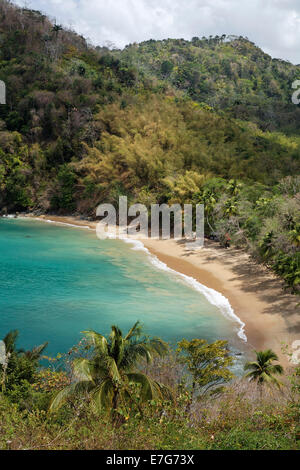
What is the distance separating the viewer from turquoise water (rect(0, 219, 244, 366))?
1773 cm

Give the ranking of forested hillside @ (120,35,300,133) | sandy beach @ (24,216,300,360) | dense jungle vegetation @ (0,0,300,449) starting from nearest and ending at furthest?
dense jungle vegetation @ (0,0,300,449)
sandy beach @ (24,216,300,360)
forested hillside @ (120,35,300,133)

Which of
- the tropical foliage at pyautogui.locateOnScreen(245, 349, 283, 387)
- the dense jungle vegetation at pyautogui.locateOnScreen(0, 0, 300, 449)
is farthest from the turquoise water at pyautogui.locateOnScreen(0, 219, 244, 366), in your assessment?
the tropical foliage at pyautogui.locateOnScreen(245, 349, 283, 387)

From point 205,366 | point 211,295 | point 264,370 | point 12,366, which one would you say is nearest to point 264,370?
point 264,370

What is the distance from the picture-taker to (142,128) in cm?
5038

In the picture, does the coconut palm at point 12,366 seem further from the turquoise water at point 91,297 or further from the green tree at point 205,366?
the green tree at point 205,366

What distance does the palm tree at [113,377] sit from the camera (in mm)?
8875

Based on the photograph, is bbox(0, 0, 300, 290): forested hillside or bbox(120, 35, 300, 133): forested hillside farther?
bbox(120, 35, 300, 133): forested hillside

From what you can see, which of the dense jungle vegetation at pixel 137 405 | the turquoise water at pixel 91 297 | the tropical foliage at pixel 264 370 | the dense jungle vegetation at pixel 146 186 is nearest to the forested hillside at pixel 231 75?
the dense jungle vegetation at pixel 146 186

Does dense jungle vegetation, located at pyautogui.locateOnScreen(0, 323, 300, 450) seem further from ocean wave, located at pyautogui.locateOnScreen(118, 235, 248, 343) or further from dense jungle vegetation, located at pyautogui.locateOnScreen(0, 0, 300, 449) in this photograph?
ocean wave, located at pyautogui.locateOnScreen(118, 235, 248, 343)

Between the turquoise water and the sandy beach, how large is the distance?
1.17 m

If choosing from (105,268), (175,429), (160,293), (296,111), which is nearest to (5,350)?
(175,429)

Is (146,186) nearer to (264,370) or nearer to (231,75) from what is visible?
(264,370)

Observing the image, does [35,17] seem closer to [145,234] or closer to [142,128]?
[142,128]

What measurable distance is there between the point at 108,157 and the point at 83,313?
31815 millimetres
